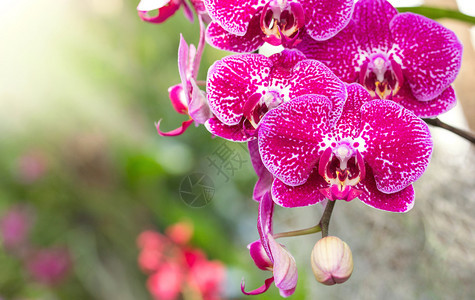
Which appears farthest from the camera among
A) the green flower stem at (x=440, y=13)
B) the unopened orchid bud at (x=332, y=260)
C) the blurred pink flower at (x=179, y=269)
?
the blurred pink flower at (x=179, y=269)

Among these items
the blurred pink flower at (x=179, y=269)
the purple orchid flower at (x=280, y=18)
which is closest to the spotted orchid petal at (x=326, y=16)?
the purple orchid flower at (x=280, y=18)

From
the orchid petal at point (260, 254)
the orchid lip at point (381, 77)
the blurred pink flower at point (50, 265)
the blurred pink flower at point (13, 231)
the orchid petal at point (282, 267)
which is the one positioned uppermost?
the orchid lip at point (381, 77)

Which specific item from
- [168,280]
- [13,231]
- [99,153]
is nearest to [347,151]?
[168,280]

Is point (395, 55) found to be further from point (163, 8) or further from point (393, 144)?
point (163, 8)

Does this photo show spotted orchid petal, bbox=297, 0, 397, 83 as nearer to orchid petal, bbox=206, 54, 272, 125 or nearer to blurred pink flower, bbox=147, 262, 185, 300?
orchid petal, bbox=206, 54, 272, 125

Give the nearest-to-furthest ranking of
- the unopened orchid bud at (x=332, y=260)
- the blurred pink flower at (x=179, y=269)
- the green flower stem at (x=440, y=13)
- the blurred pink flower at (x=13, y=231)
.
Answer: the unopened orchid bud at (x=332, y=260), the green flower stem at (x=440, y=13), the blurred pink flower at (x=179, y=269), the blurred pink flower at (x=13, y=231)

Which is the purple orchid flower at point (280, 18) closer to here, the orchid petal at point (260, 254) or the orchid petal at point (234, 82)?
the orchid petal at point (234, 82)

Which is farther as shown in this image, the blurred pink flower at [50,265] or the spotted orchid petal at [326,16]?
the blurred pink flower at [50,265]
